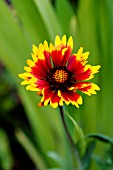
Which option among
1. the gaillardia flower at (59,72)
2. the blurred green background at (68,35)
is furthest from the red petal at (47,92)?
the blurred green background at (68,35)

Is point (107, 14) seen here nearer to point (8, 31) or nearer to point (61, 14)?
point (61, 14)

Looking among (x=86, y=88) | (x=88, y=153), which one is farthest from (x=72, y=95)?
(x=88, y=153)

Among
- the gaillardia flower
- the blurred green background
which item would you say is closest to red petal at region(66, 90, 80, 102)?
the gaillardia flower

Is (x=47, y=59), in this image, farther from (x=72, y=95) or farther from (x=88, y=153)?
(x=88, y=153)

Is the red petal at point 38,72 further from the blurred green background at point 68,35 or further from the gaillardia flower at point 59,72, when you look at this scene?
the blurred green background at point 68,35

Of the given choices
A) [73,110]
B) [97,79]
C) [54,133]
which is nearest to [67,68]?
[73,110]

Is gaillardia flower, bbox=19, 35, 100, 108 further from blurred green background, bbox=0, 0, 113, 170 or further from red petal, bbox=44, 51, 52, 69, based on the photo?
blurred green background, bbox=0, 0, 113, 170

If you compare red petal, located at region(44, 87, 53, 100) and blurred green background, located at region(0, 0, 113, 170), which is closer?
red petal, located at region(44, 87, 53, 100)
